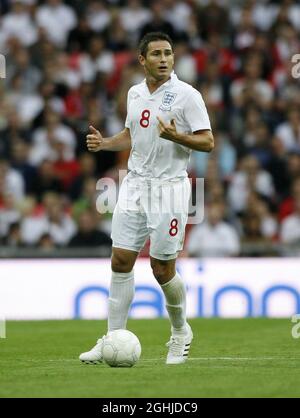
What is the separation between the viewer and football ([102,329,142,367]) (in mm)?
8977

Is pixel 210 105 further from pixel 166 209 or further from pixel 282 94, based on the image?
pixel 166 209

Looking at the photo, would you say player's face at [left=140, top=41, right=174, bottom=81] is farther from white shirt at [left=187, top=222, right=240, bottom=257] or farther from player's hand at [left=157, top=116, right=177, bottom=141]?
white shirt at [left=187, top=222, right=240, bottom=257]

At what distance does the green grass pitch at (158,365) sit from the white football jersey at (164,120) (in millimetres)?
1552

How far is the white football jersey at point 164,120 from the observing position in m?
9.12

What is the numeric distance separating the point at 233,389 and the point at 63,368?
1.88 m

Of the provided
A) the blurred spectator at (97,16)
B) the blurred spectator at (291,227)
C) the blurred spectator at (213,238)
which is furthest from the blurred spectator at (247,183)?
the blurred spectator at (97,16)

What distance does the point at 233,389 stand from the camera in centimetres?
758

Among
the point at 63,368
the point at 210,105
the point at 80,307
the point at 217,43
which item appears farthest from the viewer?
the point at 217,43

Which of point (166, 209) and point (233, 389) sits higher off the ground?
point (166, 209)

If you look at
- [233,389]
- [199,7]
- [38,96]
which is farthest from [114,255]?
[199,7]

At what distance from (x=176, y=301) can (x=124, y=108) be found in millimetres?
9276

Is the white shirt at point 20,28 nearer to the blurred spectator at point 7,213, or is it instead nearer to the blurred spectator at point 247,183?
the blurred spectator at point 7,213

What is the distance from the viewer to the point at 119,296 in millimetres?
9266

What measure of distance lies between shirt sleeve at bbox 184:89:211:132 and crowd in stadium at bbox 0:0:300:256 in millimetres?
6967
